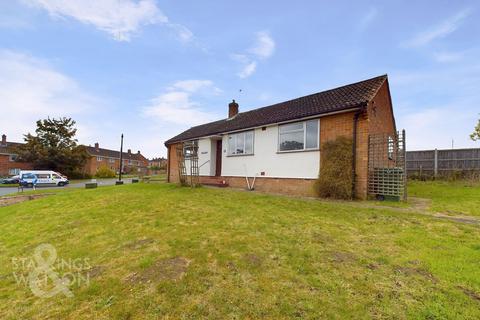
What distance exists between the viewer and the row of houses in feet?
132

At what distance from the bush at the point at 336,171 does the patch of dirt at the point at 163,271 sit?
22.1 ft

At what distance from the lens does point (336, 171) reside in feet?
28.3

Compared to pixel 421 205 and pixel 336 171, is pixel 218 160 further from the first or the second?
pixel 421 205

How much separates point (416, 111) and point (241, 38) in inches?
502

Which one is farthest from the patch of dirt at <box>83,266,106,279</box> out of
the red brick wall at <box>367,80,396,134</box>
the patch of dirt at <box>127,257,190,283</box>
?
the red brick wall at <box>367,80,396,134</box>

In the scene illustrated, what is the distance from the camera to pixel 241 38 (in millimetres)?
13031

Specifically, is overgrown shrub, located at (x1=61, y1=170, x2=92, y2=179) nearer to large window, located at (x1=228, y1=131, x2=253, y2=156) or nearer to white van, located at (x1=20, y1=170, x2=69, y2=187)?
white van, located at (x1=20, y1=170, x2=69, y2=187)

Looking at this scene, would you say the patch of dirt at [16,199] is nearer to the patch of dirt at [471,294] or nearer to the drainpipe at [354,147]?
the drainpipe at [354,147]

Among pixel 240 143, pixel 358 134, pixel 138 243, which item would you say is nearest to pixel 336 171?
pixel 358 134

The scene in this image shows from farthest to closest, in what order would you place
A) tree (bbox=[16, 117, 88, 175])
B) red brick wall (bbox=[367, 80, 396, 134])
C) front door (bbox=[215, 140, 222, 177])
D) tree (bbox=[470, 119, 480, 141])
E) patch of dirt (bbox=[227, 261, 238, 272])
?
tree (bbox=[16, 117, 88, 175]) < tree (bbox=[470, 119, 480, 141]) < front door (bbox=[215, 140, 222, 177]) < red brick wall (bbox=[367, 80, 396, 134]) < patch of dirt (bbox=[227, 261, 238, 272])

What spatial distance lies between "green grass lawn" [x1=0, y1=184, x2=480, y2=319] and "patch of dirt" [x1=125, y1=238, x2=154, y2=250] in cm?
2

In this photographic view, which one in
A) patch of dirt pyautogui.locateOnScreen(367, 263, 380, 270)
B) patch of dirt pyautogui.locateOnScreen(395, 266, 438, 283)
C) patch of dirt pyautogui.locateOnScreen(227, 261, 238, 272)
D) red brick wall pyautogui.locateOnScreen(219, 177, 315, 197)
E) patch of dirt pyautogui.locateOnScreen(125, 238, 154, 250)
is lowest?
patch of dirt pyautogui.locateOnScreen(125, 238, 154, 250)

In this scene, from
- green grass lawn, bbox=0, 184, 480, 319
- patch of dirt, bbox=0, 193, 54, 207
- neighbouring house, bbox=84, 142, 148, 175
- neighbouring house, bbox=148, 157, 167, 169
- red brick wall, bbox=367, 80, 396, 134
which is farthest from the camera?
neighbouring house, bbox=148, 157, 167, 169

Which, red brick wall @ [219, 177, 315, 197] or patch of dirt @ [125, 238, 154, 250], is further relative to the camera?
red brick wall @ [219, 177, 315, 197]
